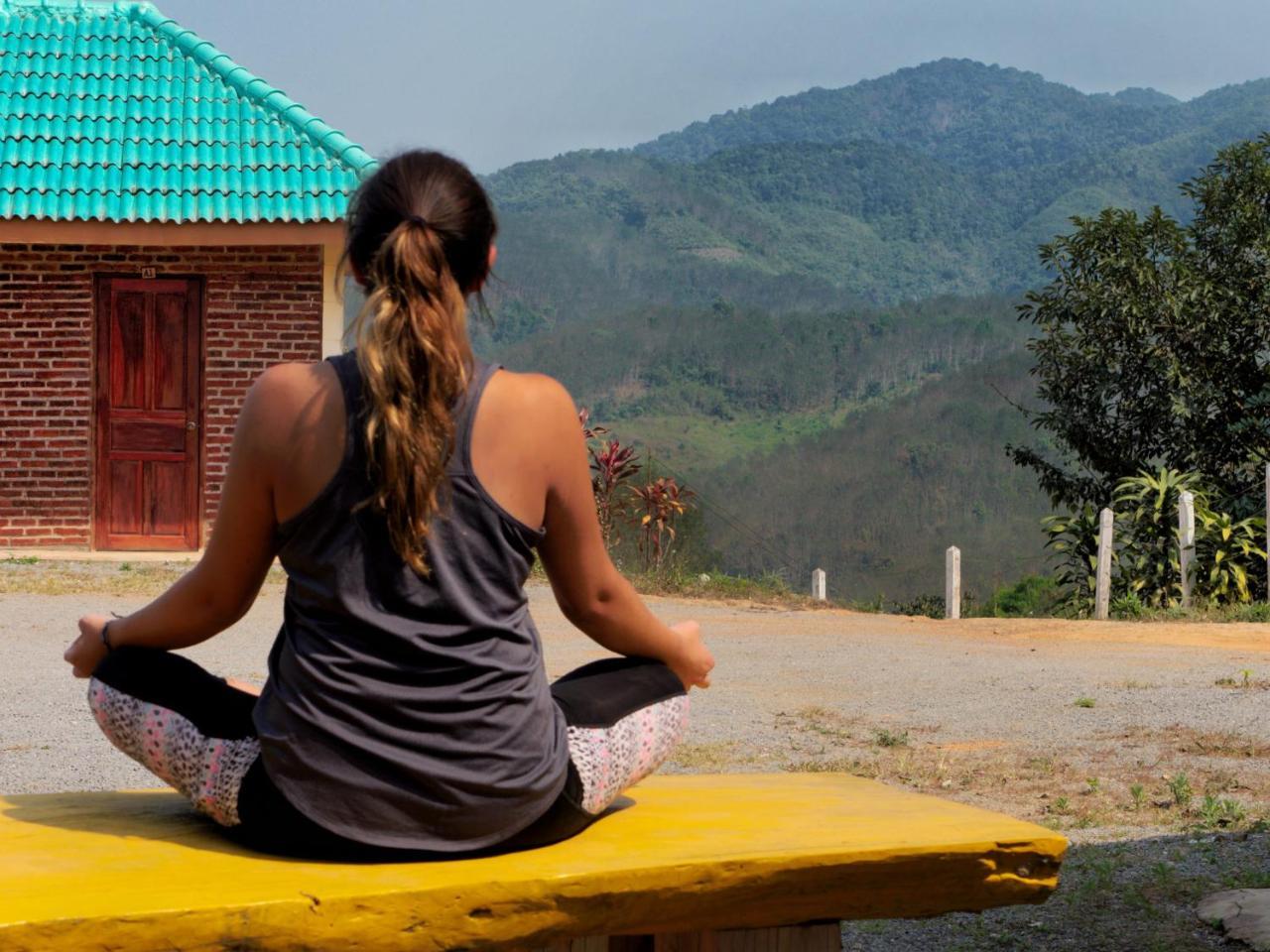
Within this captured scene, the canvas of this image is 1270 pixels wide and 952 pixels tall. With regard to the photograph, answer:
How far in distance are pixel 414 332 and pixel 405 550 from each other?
328 millimetres

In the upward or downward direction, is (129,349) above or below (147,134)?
below

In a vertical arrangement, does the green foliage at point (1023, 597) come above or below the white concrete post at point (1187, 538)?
below

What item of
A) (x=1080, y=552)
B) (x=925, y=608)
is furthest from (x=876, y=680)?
(x=925, y=608)

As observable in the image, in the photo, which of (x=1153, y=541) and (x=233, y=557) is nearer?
(x=233, y=557)

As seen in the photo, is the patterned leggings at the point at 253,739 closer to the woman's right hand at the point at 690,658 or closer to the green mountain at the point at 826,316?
the woman's right hand at the point at 690,658

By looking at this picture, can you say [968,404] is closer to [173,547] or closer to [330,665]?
[173,547]

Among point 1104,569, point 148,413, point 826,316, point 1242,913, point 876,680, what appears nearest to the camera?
point 1242,913

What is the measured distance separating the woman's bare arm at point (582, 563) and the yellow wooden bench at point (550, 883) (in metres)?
0.31

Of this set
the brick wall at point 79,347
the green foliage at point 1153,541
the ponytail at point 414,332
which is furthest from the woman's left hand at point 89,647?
the green foliage at point 1153,541

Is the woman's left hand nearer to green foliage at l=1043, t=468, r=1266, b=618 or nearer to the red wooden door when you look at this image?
the red wooden door

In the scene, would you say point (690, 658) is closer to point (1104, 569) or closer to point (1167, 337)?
point (1104, 569)

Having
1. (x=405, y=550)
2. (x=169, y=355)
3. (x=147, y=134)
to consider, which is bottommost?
(x=405, y=550)

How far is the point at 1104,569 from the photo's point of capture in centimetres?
1373

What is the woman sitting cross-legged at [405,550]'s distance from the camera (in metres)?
2.31
